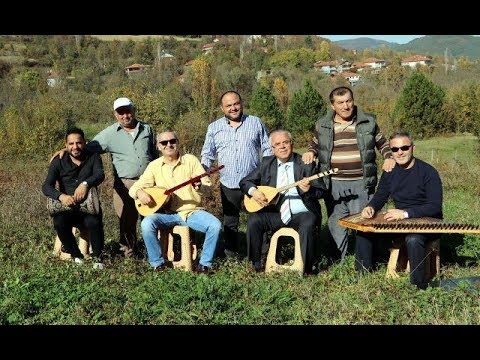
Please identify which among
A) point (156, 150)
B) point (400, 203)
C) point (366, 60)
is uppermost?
point (366, 60)

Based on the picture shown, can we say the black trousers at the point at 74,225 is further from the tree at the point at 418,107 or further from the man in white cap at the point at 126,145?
the tree at the point at 418,107

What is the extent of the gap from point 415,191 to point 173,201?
2462 mm

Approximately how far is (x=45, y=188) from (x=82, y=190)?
1.28 feet

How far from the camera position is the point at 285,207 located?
5.91m

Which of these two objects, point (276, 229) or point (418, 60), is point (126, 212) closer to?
point (276, 229)

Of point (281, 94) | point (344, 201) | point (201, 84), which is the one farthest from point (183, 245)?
point (281, 94)

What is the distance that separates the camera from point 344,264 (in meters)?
5.95

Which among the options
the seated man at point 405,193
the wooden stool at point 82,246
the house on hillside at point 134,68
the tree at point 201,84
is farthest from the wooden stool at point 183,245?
the house on hillside at point 134,68

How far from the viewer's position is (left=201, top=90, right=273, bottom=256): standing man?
243 inches

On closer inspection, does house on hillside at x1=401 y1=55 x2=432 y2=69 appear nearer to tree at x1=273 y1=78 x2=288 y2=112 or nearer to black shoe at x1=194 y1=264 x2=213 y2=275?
tree at x1=273 y1=78 x2=288 y2=112

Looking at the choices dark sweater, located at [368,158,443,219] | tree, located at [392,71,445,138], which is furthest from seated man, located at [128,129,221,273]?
tree, located at [392,71,445,138]

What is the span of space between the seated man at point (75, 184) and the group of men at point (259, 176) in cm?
1
